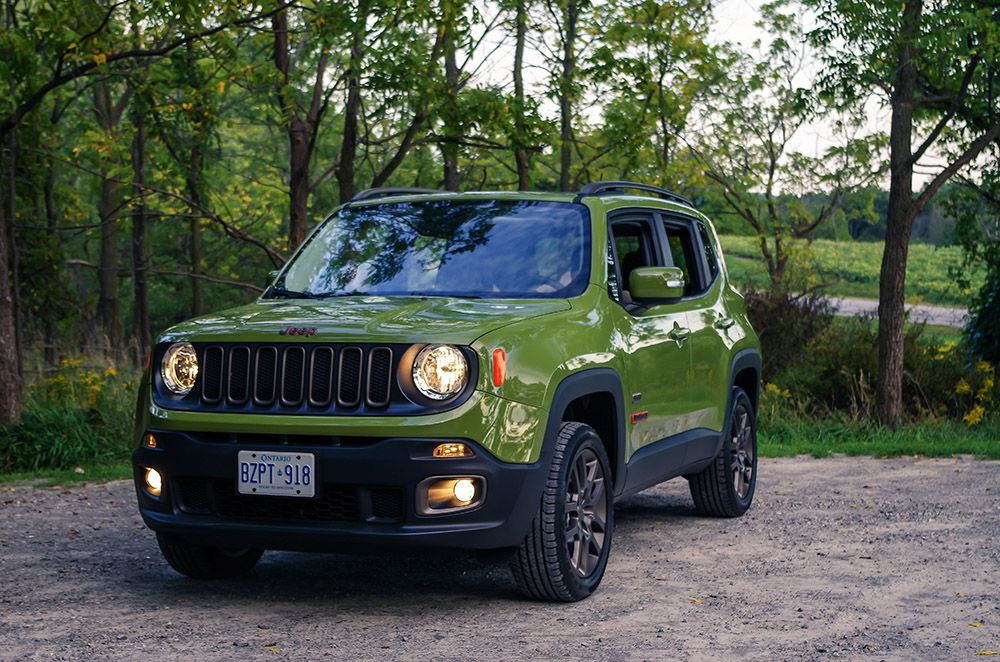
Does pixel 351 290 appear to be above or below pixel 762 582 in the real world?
above

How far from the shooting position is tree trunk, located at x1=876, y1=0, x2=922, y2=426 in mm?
14867

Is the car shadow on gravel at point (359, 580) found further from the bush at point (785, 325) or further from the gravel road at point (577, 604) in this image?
the bush at point (785, 325)

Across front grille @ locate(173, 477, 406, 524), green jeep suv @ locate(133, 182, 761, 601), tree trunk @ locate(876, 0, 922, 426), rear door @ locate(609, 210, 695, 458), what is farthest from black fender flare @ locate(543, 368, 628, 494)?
tree trunk @ locate(876, 0, 922, 426)

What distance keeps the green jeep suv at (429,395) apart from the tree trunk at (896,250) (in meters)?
8.24

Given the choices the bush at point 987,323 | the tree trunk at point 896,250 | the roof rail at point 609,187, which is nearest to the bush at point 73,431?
the roof rail at point 609,187

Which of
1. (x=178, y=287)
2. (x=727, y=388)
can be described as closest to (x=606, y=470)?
(x=727, y=388)

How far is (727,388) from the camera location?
333 inches

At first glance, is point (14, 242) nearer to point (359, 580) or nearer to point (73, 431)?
point (73, 431)

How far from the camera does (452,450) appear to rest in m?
5.45

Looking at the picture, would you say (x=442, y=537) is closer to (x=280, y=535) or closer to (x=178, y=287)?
(x=280, y=535)

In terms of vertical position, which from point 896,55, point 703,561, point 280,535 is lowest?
point 703,561

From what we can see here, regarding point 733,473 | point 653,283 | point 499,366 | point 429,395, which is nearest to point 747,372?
point 733,473

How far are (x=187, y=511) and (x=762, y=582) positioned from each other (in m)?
2.86

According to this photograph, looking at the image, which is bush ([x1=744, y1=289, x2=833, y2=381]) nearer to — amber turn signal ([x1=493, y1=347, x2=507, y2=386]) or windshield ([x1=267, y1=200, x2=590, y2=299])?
windshield ([x1=267, y1=200, x2=590, y2=299])
